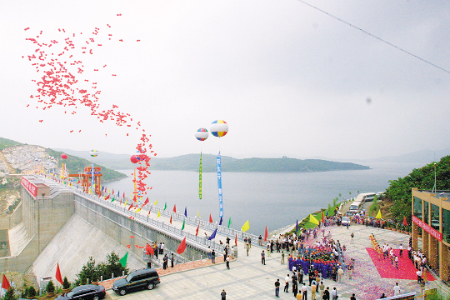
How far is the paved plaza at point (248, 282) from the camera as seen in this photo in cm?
1788

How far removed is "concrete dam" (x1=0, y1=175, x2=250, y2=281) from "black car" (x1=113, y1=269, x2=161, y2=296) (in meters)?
10.1

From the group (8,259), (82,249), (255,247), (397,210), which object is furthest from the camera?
(8,259)

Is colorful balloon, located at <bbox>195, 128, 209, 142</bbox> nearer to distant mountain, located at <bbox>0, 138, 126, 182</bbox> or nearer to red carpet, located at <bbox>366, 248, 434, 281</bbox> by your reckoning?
red carpet, located at <bbox>366, 248, 434, 281</bbox>

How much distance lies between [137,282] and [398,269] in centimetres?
1830

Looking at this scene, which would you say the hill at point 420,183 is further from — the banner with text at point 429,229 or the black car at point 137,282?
the black car at point 137,282

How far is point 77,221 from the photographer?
185ft

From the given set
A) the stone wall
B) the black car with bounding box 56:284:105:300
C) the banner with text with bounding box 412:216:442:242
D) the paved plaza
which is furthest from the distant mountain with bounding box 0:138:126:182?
the banner with text with bounding box 412:216:442:242

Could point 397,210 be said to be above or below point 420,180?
below

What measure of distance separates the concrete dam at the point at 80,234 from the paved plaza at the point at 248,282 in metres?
6.80

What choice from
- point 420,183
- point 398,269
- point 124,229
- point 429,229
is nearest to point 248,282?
point 398,269

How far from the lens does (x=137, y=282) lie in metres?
18.1

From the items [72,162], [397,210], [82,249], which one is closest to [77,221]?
[82,249]

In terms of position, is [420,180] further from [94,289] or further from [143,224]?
[94,289]

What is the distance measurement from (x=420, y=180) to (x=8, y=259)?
64141 mm
